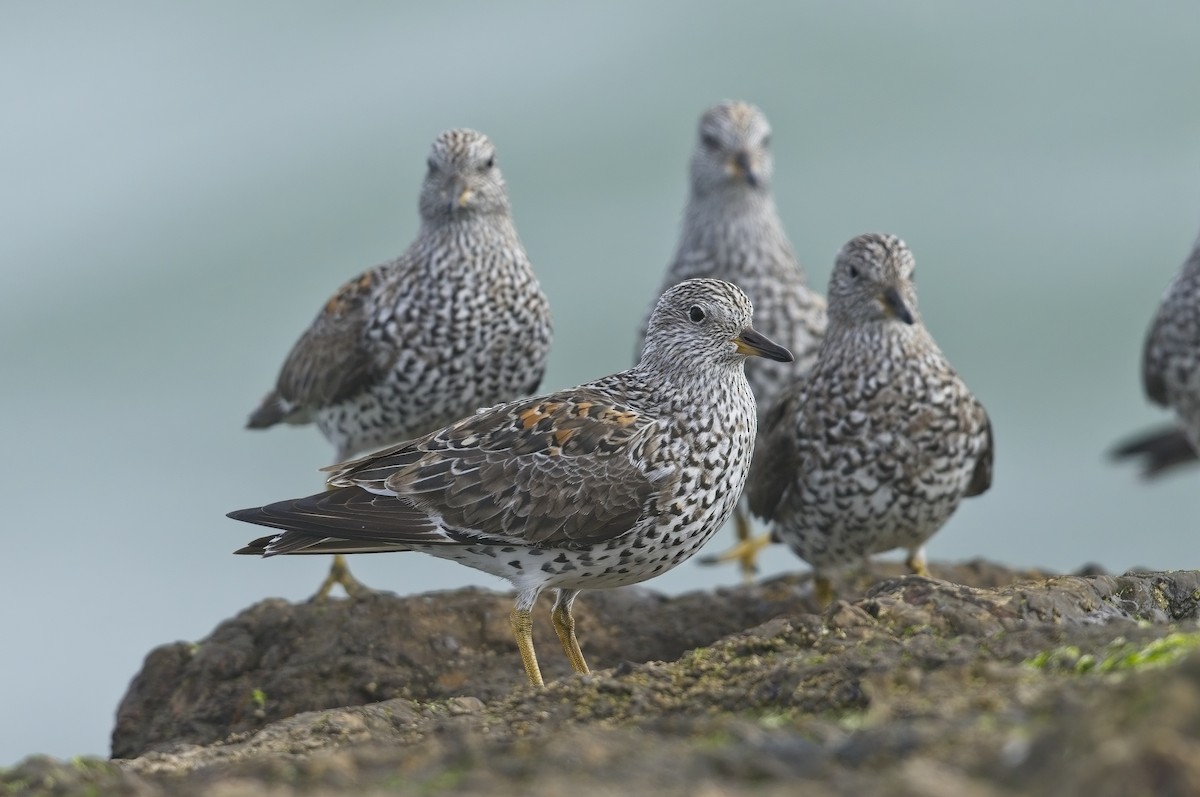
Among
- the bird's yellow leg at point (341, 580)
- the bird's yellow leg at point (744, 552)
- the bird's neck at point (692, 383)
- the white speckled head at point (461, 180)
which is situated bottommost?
the bird's yellow leg at point (744, 552)

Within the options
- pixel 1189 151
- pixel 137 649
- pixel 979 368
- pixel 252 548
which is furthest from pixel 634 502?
pixel 1189 151

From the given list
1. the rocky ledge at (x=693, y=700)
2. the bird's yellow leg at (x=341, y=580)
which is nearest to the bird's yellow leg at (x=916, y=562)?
the rocky ledge at (x=693, y=700)

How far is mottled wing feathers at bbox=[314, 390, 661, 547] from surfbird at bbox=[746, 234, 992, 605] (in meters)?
1.67

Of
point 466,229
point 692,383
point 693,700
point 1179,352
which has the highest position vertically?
point 466,229

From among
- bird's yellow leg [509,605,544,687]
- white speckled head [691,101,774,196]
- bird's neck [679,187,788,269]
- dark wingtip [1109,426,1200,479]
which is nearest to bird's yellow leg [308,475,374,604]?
bird's yellow leg [509,605,544,687]

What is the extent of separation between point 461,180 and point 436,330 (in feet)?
3.12

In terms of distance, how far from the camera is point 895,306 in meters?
8.75

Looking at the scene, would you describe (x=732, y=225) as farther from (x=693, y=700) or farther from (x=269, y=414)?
(x=693, y=700)

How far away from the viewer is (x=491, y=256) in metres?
9.90

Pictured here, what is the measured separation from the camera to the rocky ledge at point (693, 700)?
405 cm

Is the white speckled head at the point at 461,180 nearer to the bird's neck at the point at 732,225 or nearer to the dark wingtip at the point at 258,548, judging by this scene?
the bird's neck at the point at 732,225

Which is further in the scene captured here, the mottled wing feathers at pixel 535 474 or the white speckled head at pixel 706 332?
the white speckled head at pixel 706 332

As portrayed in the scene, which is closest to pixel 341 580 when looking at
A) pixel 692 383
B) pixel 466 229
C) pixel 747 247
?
pixel 466 229

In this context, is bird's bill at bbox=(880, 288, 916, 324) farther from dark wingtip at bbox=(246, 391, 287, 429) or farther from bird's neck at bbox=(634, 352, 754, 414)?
dark wingtip at bbox=(246, 391, 287, 429)
